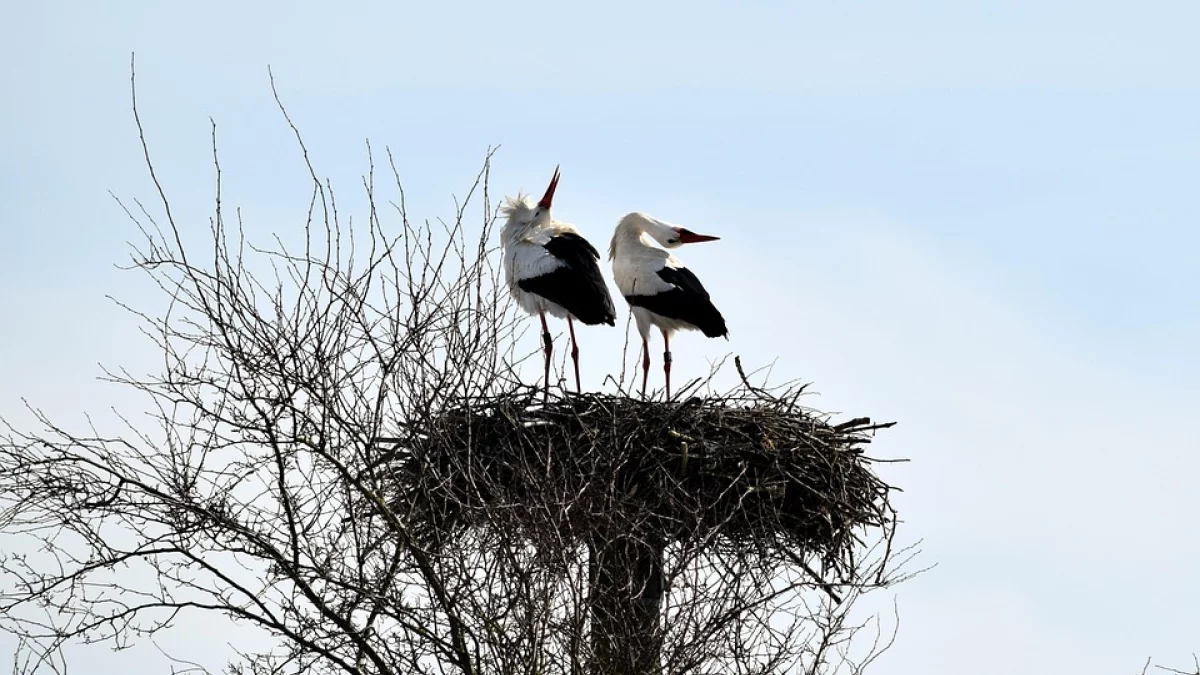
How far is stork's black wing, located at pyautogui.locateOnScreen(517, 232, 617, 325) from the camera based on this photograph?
11281 mm

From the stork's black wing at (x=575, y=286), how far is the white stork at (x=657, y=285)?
243 millimetres

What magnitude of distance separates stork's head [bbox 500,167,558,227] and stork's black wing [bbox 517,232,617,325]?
1.51 ft

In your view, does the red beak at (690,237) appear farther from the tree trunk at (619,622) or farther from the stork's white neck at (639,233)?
the tree trunk at (619,622)

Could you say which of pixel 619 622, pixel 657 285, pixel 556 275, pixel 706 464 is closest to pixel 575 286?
pixel 556 275

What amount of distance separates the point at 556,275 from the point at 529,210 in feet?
2.78

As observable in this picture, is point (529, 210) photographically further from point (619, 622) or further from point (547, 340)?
point (619, 622)

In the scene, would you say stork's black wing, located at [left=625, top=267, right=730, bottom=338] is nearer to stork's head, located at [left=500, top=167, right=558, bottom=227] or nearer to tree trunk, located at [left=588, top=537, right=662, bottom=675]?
stork's head, located at [left=500, top=167, right=558, bottom=227]

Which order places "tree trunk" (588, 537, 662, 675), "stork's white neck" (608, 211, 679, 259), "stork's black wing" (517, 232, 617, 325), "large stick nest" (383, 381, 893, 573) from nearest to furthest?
"tree trunk" (588, 537, 662, 675) < "large stick nest" (383, 381, 893, 573) < "stork's black wing" (517, 232, 617, 325) < "stork's white neck" (608, 211, 679, 259)

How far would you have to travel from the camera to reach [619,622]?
746cm

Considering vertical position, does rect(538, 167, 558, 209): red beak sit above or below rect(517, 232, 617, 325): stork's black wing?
above

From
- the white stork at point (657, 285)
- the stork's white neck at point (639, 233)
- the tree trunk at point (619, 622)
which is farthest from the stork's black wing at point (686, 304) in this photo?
the tree trunk at point (619, 622)

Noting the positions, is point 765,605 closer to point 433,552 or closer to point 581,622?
point 581,622

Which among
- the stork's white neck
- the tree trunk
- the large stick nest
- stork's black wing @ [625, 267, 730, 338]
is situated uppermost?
the stork's white neck

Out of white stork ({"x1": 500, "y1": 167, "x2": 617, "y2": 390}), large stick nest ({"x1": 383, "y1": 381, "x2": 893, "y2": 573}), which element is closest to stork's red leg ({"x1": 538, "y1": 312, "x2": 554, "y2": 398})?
white stork ({"x1": 500, "y1": 167, "x2": 617, "y2": 390})
